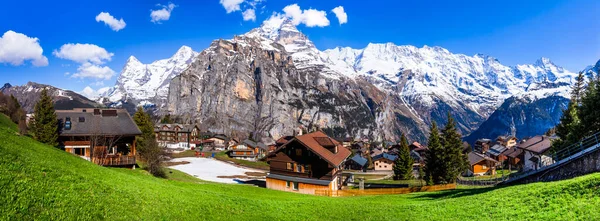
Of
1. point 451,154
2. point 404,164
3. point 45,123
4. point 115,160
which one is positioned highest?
point 45,123

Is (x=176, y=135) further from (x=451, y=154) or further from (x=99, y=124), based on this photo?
(x=451, y=154)

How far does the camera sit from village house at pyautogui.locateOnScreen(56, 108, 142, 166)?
44375 mm

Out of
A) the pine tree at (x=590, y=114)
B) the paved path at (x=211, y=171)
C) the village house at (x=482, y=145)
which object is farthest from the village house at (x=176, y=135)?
the pine tree at (x=590, y=114)

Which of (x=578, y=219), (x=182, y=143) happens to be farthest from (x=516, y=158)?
(x=182, y=143)

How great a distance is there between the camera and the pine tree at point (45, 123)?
139ft

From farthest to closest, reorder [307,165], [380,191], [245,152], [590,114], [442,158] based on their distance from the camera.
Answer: [245,152]
[442,158]
[307,165]
[380,191]
[590,114]

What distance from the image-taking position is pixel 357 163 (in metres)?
117

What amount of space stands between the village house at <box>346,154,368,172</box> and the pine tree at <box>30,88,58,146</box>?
9061cm

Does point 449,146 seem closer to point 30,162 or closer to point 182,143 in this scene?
point 30,162

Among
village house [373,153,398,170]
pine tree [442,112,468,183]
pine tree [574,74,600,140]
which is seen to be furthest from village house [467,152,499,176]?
pine tree [574,74,600,140]

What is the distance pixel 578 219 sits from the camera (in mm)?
12766

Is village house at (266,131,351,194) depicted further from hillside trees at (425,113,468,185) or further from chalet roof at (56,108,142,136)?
chalet roof at (56,108,142,136)

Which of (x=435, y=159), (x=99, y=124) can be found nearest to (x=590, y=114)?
(x=435, y=159)

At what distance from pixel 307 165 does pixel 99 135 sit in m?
29.5
